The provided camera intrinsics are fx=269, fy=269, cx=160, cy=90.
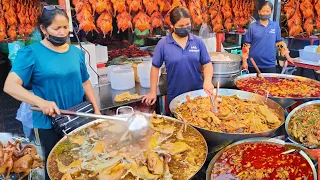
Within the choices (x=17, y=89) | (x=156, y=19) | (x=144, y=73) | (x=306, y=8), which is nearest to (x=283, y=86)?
(x=144, y=73)

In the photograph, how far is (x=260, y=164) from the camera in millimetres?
1663

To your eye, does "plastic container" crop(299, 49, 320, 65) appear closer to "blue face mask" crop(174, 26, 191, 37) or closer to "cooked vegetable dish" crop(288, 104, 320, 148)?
"cooked vegetable dish" crop(288, 104, 320, 148)

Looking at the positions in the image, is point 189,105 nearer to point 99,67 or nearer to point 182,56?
point 182,56

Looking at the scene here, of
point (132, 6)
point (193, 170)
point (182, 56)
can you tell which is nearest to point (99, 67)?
point (132, 6)

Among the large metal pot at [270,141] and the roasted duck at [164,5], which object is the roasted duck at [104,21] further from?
the large metal pot at [270,141]

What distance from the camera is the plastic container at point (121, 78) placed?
3.44m

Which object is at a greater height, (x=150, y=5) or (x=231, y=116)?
(x=150, y=5)

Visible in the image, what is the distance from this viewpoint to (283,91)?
2965 mm

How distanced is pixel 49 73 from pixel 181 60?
1.35 meters

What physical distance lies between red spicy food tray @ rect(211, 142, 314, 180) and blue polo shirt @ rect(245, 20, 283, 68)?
9.26 ft

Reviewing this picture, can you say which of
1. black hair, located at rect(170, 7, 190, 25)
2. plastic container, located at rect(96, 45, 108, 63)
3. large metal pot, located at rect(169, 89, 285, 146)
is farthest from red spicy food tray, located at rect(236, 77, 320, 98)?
plastic container, located at rect(96, 45, 108, 63)

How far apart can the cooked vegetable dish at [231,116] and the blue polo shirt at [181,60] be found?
45 cm

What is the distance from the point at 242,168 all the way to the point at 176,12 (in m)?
1.66

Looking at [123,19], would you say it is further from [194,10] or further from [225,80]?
[225,80]
